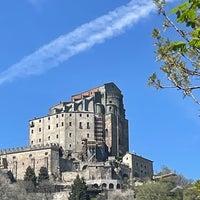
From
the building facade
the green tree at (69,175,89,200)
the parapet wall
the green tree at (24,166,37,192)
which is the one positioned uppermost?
the parapet wall

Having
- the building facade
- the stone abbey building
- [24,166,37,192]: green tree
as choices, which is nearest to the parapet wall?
the stone abbey building

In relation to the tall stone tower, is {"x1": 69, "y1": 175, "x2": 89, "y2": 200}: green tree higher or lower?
lower

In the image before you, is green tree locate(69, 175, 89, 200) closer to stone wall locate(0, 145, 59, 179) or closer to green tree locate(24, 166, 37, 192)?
green tree locate(24, 166, 37, 192)

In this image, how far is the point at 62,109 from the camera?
367 feet

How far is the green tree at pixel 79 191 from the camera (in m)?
84.7

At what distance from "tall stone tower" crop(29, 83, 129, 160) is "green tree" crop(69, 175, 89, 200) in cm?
1423

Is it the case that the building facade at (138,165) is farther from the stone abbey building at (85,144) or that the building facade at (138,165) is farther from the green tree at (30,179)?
the green tree at (30,179)

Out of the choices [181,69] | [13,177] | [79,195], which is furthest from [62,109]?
[181,69]

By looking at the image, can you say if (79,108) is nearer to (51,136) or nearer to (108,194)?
(51,136)

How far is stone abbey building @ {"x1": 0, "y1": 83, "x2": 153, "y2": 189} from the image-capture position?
97250 mm

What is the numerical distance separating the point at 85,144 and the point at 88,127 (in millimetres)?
4633

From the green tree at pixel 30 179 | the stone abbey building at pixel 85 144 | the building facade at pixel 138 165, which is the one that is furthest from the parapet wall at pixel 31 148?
the building facade at pixel 138 165

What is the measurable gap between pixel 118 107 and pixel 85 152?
14752mm

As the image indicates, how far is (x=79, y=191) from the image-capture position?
85312mm
